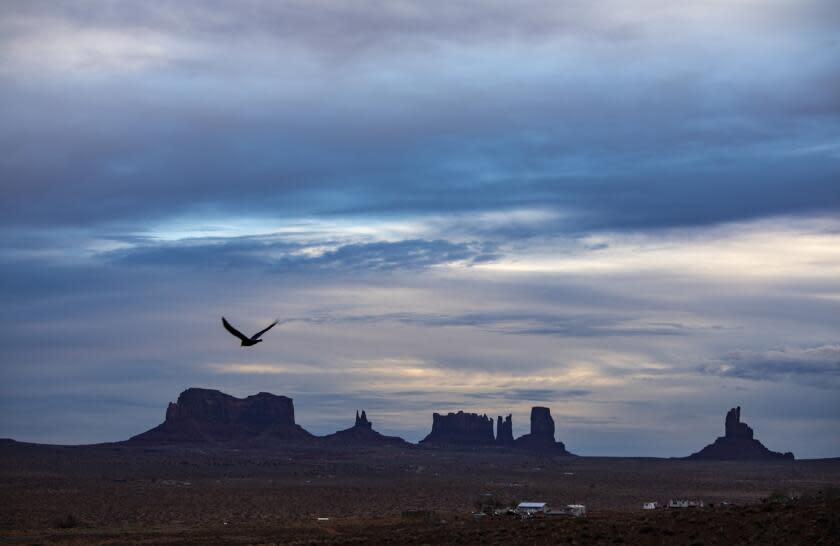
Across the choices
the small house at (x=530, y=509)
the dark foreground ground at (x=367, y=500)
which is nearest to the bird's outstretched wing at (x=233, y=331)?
the dark foreground ground at (x=367, y=500)

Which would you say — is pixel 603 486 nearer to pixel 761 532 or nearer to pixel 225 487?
pixel 225 487

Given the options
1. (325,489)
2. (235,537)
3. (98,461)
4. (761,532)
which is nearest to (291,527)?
(235,537)

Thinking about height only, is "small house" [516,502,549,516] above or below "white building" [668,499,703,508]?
below

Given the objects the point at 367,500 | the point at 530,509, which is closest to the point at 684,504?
the point at 530,509

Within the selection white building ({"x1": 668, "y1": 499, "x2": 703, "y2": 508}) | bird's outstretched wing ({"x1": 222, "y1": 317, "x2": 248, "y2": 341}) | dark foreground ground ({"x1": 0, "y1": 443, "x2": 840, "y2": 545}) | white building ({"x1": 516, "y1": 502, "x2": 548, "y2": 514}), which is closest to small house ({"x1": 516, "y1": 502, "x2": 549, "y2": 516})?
white building ({"x1": 516, "y1": 502, "x2": 548, "y2": 514})

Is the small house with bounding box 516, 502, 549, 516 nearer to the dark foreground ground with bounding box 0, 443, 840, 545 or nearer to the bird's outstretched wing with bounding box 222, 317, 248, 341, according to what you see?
the dark foreground ground with bounding box 0, 443, 840, 545

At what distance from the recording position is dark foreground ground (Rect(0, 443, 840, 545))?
A: 54312 millimetres

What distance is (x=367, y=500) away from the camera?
10531cm

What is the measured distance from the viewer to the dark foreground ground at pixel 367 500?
178ft

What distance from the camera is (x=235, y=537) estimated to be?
230ft

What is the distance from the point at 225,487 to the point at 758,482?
67209 mm

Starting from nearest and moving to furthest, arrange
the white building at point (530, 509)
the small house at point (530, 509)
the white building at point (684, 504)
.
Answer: the white building at point (684, 504), the small house at point (530, 509), the white building at point (530, 509)

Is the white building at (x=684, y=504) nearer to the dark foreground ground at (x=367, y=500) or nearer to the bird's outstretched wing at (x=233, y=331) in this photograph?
the dark foreground ground at (x=367, y=500)

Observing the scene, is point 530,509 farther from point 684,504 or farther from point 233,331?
point 233,331
